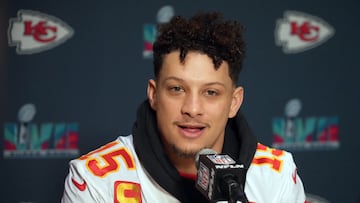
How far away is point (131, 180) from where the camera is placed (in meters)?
1.20

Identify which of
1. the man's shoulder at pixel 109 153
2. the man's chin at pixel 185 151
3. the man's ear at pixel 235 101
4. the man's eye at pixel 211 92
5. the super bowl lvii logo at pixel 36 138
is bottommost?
the super bowl lvii logo at pixel 36 138

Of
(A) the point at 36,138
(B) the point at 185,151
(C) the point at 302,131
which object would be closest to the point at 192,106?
(B) the point at 185,151

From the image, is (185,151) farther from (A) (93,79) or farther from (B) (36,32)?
(B) (36,32)

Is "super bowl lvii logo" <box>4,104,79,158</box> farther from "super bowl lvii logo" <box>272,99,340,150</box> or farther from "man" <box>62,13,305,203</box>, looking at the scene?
"super bowl lvii logo" <box>272,99,340,150</box>

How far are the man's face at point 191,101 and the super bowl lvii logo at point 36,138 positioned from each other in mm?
948

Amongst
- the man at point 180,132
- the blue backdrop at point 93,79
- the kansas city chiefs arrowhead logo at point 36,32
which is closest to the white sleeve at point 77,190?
the man at point 180,132

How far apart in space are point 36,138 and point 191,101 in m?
1.13

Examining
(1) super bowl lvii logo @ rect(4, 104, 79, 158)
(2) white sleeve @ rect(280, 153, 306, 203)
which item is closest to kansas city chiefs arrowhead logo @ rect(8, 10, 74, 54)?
(1) super bowl lvii logo @ rect(4, 104, 79, 158)

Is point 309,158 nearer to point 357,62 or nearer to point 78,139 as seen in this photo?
point 357,62

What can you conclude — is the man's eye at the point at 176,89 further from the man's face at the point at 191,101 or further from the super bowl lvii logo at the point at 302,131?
the super bowl lvii logo at the point at 302,131

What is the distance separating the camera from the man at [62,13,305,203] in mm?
1120

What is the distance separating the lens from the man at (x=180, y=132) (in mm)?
1120

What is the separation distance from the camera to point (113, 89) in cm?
204

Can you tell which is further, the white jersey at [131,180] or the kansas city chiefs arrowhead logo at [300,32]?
the kansas city chiefs arrowhead logo at [300,32]
